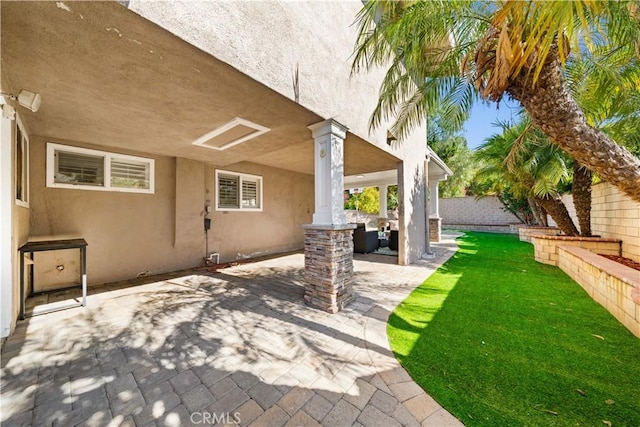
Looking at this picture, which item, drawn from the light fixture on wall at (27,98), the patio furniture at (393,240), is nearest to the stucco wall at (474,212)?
the patio furniture at (393,240)

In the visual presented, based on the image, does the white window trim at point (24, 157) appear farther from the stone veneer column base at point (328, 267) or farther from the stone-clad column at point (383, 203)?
the stone-clad column at point (383, 203)

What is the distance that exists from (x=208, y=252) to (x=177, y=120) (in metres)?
4.50

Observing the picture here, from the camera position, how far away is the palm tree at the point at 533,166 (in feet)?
24.4

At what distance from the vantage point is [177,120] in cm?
423

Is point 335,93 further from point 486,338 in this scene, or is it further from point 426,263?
point 426,263

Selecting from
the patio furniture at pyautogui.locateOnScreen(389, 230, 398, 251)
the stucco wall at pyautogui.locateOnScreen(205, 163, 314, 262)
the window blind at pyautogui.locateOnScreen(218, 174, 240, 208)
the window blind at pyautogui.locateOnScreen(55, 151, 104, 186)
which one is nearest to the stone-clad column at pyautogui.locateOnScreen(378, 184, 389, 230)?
the patio furniture at pyautogui.locateOnScreen(389, 230, 398, 251)

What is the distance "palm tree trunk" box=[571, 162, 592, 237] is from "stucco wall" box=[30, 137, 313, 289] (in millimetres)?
10025

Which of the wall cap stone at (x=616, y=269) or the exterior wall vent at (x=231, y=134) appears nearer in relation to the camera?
the wall cap stone at (x=616, y=269)

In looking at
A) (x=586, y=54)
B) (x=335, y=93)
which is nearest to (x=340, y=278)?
(x=335, y=93)

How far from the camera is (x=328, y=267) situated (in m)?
4.11

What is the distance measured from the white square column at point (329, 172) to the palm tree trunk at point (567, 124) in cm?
274

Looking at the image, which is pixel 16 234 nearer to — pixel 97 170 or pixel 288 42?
pixel 97 170

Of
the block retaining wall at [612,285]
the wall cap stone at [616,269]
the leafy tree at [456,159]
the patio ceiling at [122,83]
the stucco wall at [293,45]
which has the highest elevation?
the leafy tree at [456,159]

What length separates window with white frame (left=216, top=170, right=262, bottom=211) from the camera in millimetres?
8047
